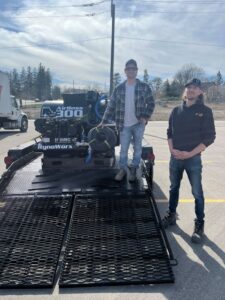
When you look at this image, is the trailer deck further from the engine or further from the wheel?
the wheel

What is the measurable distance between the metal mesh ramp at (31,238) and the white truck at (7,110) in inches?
648

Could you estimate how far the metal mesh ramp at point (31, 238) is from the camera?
12.4ft

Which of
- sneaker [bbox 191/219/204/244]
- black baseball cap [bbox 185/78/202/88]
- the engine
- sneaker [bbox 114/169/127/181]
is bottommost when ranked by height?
sneaker [bbox 191/219/204/244]

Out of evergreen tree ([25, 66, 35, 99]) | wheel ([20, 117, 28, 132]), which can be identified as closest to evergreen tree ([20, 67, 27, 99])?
evergreen tree ([25, 66, 35, 99])

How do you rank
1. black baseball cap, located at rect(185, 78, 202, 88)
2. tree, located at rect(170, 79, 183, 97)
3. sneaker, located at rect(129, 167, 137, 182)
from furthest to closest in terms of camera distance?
tree, located at rect(170, 79, 183, 97), sneaker, located at rect(129, 167, 137, 182), black baseball cap, located at rect(185, 78, 202, 88)

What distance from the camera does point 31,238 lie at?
14.4 ft

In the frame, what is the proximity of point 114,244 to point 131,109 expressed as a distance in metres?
2.27

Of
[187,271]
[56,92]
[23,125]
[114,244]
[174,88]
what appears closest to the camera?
[187,271]

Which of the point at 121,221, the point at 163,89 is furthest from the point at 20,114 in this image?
the point at 163,89

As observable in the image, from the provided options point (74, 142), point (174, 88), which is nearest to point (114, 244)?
point (74, 142)

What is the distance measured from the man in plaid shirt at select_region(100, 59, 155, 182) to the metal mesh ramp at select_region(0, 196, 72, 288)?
4.10 feet

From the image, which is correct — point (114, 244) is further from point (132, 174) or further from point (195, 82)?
point (195, 82)

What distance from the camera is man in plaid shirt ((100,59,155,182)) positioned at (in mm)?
5711

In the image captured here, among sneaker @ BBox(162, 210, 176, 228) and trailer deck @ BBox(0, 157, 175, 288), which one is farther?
sneaker @ BBox(162, 210, 176, 228)
